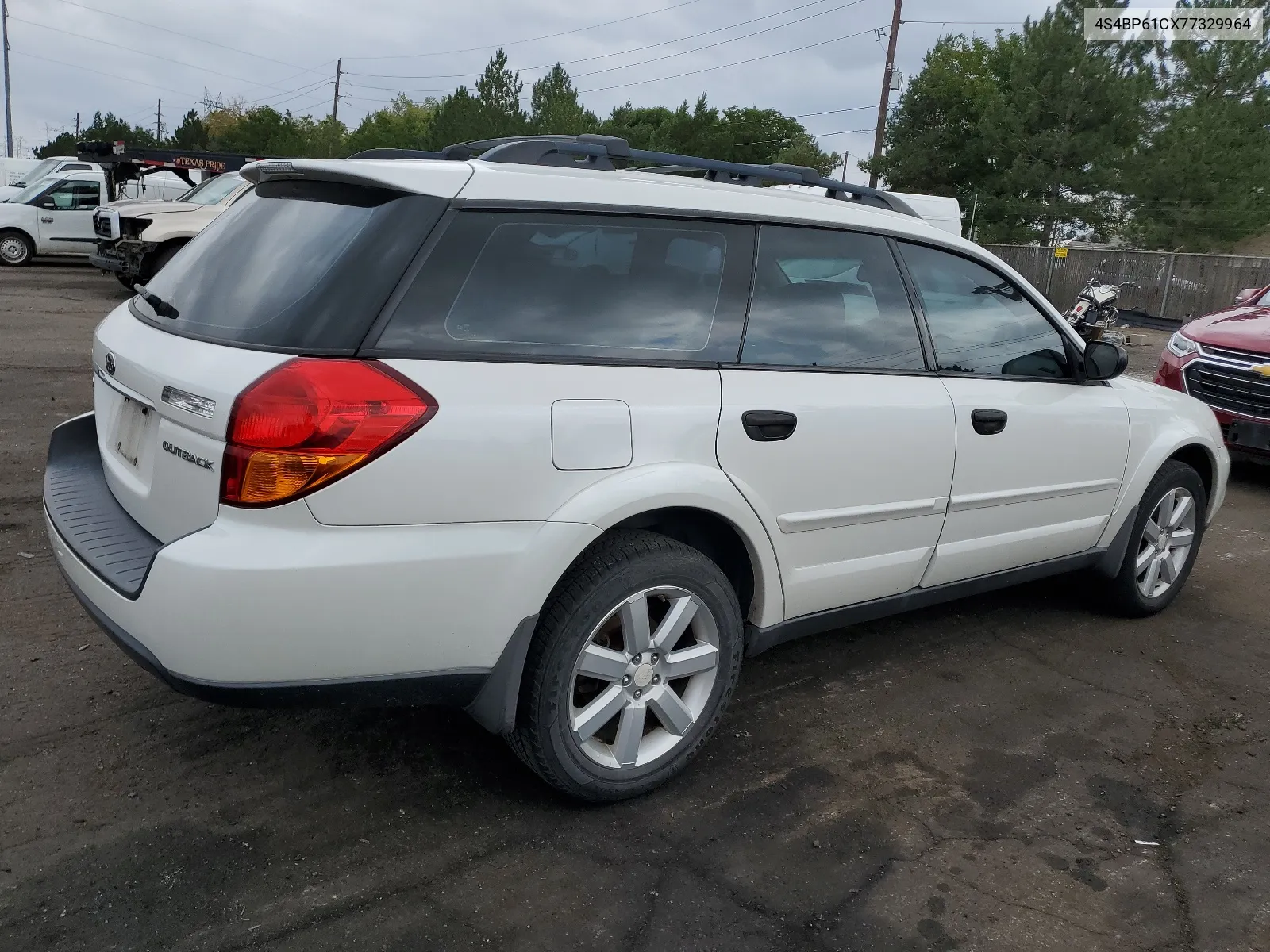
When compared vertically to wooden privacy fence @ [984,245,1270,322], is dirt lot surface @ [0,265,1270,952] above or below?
below

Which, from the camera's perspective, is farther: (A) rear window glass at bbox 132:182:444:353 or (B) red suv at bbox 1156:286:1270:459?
(B) red suv at bbox 1156:286:1270:459

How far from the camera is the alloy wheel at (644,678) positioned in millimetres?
2949

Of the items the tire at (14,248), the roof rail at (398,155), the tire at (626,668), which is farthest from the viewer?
the tire at (14,248)

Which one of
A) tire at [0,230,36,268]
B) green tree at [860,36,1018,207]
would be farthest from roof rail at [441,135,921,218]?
green tree at [860,36,1018,207]

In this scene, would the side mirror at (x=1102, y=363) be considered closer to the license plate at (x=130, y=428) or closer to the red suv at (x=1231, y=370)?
the license plate at (x=130, y=428)

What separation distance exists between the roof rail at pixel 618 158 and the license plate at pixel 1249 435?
4.74 metres

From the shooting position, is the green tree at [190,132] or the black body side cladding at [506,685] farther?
the green tree at [190,132]

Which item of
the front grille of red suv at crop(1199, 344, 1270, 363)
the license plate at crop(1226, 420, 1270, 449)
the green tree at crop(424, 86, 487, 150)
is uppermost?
the green tree at crop(424, 86, 487, 150)

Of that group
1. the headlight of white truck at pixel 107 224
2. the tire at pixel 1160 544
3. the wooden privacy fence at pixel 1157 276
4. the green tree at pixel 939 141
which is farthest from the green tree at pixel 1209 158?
the tire at pixel 1160 544

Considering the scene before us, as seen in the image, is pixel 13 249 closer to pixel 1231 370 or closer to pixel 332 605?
pixel 1231 370

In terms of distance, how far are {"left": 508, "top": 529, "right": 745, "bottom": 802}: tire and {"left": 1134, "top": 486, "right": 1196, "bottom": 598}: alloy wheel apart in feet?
8.30

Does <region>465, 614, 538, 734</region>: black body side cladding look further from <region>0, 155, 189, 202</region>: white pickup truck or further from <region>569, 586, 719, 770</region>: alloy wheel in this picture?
<region>0, 155, 189, 202</region>: white pickup truck

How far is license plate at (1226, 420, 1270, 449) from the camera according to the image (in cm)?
755

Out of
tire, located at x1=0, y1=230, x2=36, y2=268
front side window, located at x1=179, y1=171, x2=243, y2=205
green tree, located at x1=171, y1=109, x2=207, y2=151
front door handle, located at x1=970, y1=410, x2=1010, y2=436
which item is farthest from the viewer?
green tree, located at x1=171, y1=109, x2=207, y2=151
